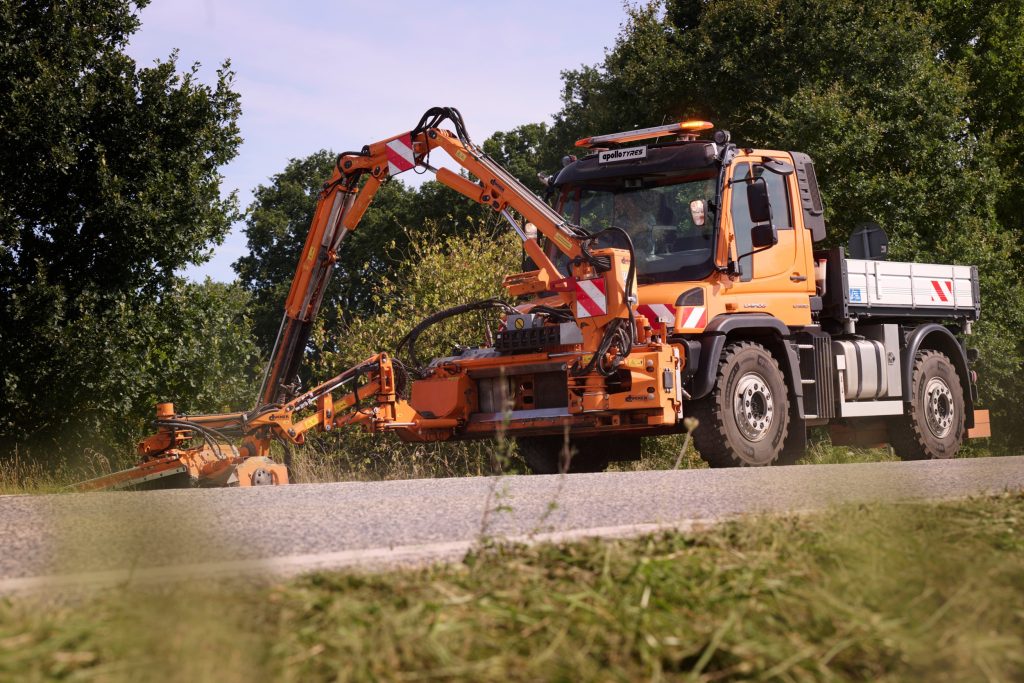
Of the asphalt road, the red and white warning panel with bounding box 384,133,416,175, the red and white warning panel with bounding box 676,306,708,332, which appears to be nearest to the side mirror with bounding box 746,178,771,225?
the red and white warning panel with bounding box 676,306,708,332

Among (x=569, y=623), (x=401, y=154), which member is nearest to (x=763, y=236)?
(x=401, y=154)

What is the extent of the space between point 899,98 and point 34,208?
20.3 metres

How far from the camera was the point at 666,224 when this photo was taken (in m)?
12.0

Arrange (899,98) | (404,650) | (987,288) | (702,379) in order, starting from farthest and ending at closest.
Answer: (899,98) < (987,288) < (702,379) < (404,650)

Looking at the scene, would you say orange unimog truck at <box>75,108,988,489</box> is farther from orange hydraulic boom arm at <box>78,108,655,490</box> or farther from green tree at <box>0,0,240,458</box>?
green tree at <box>0,0,240,458</box>

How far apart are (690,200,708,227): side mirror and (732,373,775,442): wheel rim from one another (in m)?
1.54

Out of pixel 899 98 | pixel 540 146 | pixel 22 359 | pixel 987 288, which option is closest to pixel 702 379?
pixel 22 359

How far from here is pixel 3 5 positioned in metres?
18.0

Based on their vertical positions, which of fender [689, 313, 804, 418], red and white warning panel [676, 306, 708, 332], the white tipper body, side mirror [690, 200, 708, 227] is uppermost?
side mirror [690, 200, 708, 227]

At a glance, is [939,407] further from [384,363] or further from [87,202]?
[87,202]

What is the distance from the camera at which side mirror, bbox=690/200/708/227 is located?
11695 mm

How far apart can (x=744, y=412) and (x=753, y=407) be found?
17cm

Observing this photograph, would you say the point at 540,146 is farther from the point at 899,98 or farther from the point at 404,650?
the point at 404,650

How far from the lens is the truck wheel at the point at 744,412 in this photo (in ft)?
36.1
